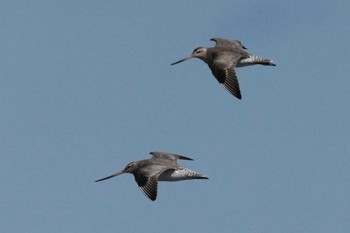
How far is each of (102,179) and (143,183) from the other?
20.3 feet

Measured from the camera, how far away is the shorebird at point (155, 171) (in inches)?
1772

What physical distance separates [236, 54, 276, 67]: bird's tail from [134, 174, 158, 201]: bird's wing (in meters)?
5.74

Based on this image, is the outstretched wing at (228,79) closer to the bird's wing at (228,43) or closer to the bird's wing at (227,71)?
the bird's wing at (227,71)

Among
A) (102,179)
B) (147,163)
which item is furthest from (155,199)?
(102,179)

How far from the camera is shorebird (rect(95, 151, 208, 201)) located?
4500cm

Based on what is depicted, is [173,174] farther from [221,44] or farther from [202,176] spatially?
[221,44]

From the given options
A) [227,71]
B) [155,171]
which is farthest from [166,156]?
[227,71]

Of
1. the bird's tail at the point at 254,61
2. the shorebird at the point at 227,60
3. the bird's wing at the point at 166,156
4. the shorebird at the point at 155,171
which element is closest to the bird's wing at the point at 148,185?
the shorebird at the point at 155,171

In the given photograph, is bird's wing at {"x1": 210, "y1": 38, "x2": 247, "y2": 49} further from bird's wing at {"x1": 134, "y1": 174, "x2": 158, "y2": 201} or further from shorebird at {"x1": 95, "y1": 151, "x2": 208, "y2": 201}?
bird's wing at {"x1": 134, "y1": 174, "x2": 158, "y2": 201}

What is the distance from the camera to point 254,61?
158ft

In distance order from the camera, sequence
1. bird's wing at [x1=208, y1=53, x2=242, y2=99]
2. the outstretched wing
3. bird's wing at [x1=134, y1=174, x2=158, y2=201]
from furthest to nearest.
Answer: bird's wing at [x1=208, y1=53, x2=242, y2=99]
the outstretched wing
bird's wing at [x1=134, y1=174, x2=158, y2=201]

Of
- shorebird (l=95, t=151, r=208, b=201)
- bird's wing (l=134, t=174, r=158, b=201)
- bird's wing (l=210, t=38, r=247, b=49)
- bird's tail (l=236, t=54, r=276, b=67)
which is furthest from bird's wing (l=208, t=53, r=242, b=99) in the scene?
bird's wing (l=134, t=174, r=158, b=201)

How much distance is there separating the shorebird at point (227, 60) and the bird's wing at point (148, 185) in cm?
428

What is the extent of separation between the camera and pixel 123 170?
50469mm
